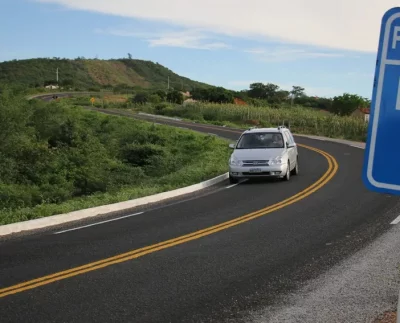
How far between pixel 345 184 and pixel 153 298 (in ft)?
40.4

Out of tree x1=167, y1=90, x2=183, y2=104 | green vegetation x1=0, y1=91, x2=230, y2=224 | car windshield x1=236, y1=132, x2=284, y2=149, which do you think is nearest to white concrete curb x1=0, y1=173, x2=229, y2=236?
green vegetation x1=0, y1=91, x2=230, y2=224

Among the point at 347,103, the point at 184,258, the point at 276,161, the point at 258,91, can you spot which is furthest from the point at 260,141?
the point at 258,91

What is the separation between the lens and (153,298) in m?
6.67

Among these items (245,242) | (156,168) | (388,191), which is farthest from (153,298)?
(156,168)

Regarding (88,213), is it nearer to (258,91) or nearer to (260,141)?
(260,141)

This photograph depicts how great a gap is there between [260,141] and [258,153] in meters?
1.01

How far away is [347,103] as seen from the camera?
11450cm

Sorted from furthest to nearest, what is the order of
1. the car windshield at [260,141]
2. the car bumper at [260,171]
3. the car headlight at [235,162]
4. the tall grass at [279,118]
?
the tall grass at [279,118], the car windshield at [260,141], the car headlight at [235,162], the car bumper at [260,171]

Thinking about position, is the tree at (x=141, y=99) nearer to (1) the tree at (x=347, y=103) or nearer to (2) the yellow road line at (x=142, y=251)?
(1) the tree at (x=347, y=103)

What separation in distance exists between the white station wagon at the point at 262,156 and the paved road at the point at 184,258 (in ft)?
11.5

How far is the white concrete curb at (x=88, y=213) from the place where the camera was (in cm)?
1139

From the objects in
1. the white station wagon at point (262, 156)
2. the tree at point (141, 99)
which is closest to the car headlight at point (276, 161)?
the white station wagon at point (262, 156)

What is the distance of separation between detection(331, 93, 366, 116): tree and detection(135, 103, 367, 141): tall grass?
152 feet

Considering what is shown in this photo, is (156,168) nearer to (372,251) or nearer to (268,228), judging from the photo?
(268,228)
